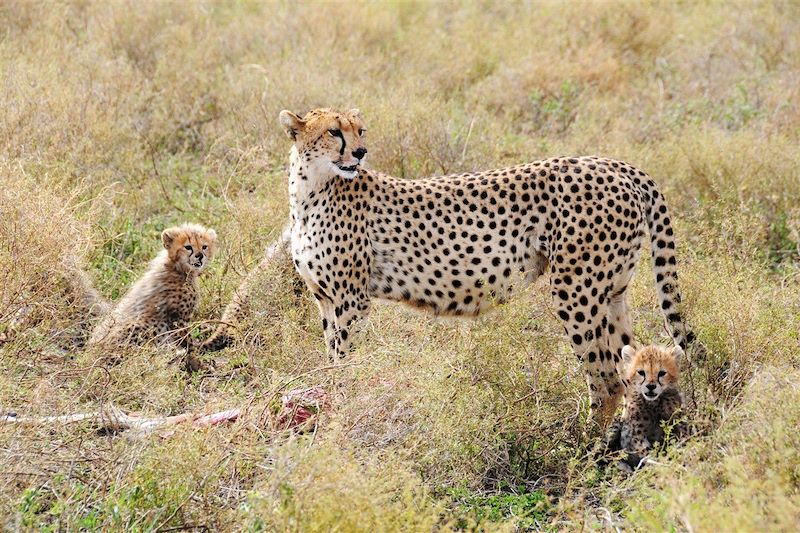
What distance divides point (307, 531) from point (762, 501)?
1437mm

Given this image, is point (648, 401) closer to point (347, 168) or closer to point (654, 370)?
point (654, 370)

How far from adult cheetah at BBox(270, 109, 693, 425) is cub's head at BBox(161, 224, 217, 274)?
2.85 feet

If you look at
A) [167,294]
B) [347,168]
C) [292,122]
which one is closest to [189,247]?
[167,294]

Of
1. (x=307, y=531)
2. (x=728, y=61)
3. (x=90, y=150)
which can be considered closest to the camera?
(x=307, y=531)

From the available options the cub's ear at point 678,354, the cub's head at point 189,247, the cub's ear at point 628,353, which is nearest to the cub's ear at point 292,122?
the cub's head at point 189,247

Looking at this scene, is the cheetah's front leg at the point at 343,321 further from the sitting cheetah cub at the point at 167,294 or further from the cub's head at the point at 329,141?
the sitting cheetah cub at the point at 167,294

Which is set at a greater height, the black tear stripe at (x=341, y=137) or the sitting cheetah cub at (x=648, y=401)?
the black tear stripe at (x=341, y=137)

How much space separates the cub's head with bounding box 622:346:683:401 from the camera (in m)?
5.18

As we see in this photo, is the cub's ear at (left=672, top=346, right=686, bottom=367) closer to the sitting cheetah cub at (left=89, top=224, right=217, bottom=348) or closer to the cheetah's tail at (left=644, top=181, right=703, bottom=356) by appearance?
the cheetah's tail at (left=644, top=181, right=703, bottom=356)

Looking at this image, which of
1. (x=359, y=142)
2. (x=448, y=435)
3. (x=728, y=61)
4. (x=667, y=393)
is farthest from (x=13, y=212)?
(x=728, y=61)

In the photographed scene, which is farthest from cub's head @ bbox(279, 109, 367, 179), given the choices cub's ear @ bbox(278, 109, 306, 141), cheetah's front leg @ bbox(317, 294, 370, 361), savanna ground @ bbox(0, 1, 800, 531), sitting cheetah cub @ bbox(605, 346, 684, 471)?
sitting cheetah cub @ bbox(605, 346, 684, 471)

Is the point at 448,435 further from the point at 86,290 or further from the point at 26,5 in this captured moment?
the point at 26,5

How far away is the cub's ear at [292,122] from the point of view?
5.77m

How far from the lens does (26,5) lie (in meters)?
9.79
